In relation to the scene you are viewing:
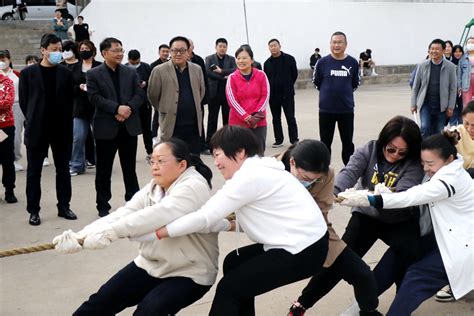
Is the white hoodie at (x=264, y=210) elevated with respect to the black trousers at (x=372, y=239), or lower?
elevated

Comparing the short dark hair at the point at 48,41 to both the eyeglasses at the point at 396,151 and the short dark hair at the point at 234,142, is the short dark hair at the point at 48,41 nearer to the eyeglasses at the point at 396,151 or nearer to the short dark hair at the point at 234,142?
the short dark hair at the point at 234,142

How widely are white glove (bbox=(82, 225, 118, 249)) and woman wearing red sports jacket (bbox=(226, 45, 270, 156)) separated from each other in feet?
14.1

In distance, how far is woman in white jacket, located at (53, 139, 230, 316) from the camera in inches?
118

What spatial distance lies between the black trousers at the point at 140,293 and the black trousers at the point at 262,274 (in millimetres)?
143

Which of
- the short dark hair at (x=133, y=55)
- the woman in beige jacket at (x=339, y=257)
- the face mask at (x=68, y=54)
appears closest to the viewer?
the woman in beige jacket at (x=339, y=257)

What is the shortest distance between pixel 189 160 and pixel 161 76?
316 centimetres

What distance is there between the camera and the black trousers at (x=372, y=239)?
3635 millimetres

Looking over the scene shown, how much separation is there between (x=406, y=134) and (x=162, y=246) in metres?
1.51

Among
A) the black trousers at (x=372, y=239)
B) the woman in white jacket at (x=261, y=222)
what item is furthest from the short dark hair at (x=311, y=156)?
the black trousers at (x=372, y=239)

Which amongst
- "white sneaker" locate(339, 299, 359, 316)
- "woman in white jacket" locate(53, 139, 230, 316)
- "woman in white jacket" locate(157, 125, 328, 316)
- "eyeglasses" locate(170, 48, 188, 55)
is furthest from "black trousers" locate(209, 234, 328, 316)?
"eyeglasses" locate(170, 48, 188, 55)

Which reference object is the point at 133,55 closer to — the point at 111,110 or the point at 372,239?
the point at 111,110

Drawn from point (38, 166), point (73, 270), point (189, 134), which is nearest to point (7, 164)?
point (38, 166)

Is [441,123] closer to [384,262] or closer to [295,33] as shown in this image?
[384,262]

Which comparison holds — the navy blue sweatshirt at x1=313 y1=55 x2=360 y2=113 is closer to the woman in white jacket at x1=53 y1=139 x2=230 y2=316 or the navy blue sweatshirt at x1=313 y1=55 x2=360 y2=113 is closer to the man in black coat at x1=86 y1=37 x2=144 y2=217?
the man in black coat at x1=86 y1=37 x2=144 y2=217
